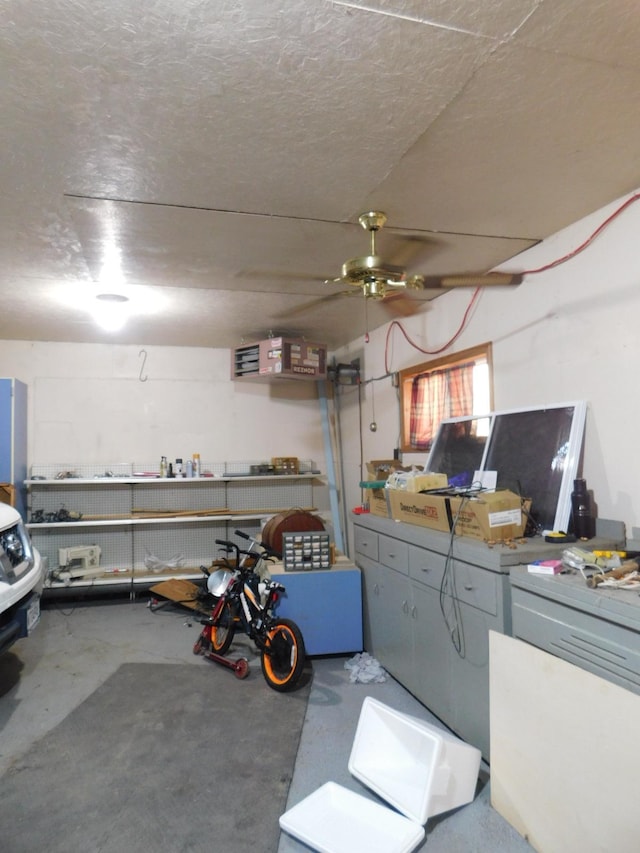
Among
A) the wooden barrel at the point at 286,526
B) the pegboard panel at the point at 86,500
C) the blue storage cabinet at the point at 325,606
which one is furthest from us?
the pegboard panel at the point at 86,500

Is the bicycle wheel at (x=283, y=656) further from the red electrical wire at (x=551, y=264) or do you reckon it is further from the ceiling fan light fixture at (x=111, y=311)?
the ceiling fan light fixture at (x=111, y=311)

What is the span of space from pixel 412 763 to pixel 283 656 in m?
1.23

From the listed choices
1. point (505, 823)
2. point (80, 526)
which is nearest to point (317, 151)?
point (505, 823)

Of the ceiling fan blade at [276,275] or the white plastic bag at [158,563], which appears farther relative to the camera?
the white plastic bag at [158,563]

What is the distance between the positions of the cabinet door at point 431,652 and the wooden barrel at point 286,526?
1.45m

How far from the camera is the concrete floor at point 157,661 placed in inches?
76.6

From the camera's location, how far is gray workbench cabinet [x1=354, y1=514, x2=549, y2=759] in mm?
2223

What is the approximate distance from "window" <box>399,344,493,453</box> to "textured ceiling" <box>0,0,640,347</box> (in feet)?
2.16

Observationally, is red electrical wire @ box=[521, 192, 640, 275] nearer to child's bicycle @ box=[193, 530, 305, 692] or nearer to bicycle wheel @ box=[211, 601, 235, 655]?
child's bicycle @ box=[193, 530, 305, 692]

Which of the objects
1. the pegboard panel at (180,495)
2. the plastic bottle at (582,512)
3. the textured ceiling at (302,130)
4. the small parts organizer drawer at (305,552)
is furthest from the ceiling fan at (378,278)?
the pegboard panel at (180,495)

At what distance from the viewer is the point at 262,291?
3.64m

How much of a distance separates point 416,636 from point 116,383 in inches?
162

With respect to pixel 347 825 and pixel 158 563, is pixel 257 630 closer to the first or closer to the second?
pixel 347 825

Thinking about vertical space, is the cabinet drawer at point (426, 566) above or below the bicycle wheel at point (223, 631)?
above
